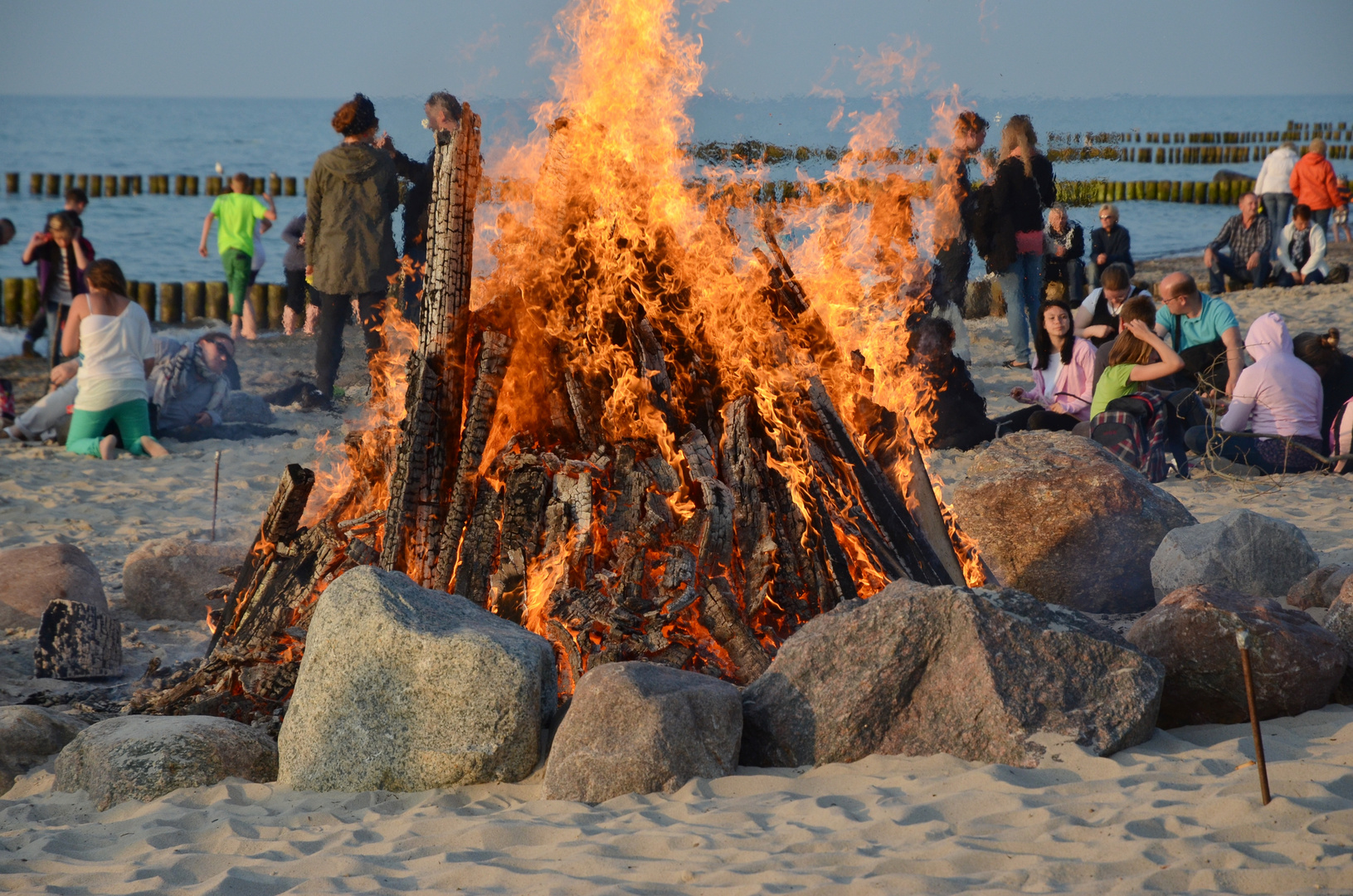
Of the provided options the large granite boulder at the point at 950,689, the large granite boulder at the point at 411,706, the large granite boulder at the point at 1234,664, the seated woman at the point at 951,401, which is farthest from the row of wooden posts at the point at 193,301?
the large granite boulder at the point at 1234,664

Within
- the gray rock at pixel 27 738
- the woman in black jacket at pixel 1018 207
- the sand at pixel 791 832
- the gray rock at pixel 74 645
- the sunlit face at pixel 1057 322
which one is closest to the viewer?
the sand at pixel 791 832

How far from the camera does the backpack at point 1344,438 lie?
27.3 ft

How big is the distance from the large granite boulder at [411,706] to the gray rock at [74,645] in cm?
197

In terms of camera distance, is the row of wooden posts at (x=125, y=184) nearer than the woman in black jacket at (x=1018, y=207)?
No

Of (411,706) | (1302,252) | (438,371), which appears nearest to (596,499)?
(438,371)

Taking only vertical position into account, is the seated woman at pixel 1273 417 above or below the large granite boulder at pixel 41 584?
above

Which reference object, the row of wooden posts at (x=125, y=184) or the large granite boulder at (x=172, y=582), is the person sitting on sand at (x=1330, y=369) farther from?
the row of wooden posts at (x=125, y=184)

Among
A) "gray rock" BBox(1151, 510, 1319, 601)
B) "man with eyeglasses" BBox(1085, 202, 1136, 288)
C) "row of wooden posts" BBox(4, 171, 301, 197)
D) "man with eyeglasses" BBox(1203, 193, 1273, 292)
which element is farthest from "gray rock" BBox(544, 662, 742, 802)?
"row of wooden posts" BBox(4, 171, 301, 197)

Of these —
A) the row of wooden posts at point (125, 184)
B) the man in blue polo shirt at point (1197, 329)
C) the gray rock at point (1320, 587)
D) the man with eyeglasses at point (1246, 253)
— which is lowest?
the gray rock at point (1320, 587)

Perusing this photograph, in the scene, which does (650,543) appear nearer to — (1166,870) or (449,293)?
(449,293)

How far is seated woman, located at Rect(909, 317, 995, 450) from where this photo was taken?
9375 mm

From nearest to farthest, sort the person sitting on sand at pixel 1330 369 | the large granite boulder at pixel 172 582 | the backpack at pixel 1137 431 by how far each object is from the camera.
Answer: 1. the large granite boulder at pixel 172 582
2. the backpack at pixel 1137 431
3. the person sitting on sand at pixel 1330 369

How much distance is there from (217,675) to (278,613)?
376 mm

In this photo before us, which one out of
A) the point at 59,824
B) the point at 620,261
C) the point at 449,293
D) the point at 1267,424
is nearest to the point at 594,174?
the point at 620,261
